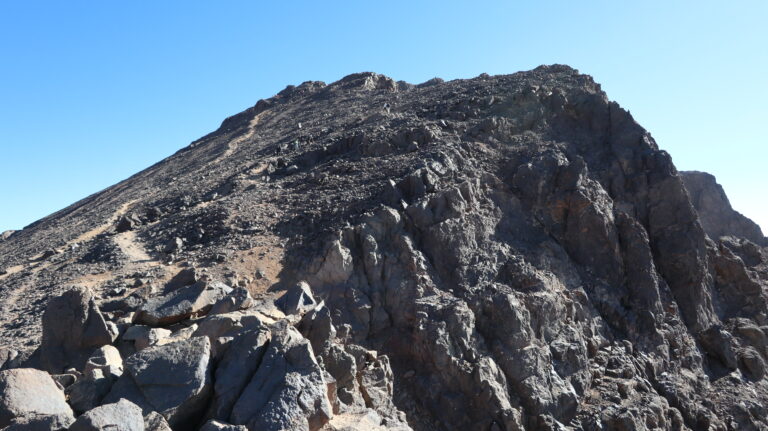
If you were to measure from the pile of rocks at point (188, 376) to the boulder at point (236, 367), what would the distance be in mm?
19

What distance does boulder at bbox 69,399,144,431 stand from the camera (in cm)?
822

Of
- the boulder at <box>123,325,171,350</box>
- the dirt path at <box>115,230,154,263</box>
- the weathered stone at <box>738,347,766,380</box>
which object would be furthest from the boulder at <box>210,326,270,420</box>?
the weathered stone at <box>738,347,766,380</box>

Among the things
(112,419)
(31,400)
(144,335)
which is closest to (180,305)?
(144,335)

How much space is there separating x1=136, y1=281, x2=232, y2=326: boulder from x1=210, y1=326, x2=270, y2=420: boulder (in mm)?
3535

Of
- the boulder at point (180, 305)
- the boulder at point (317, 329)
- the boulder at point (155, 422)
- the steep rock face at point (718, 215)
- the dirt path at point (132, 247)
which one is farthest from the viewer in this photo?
the steep rock face at point (718, 215)

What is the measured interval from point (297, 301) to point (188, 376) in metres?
4.84

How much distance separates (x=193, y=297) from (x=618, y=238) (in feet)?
53.5

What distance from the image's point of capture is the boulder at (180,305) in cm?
1391

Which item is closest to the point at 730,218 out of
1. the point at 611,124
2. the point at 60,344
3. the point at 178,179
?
the point at 611,124

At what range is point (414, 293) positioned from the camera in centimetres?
1806

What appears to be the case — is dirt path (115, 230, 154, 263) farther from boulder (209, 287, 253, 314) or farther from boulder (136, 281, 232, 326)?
boulder (209, 287, 253, 314)

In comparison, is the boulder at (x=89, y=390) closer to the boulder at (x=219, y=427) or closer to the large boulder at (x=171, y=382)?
the large boulder at (x=171, y=382)

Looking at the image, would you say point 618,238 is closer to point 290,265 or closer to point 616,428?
point 616,428

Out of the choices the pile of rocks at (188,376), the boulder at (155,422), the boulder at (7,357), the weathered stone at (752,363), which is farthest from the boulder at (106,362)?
the weathered stone at (752,363)
